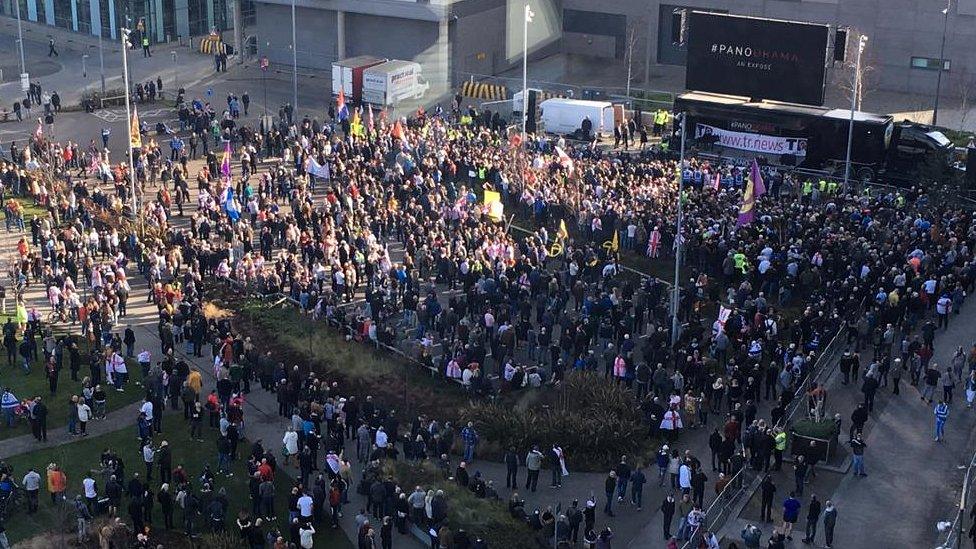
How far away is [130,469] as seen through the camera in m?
32.0

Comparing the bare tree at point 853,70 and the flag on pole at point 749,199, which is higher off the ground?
the bare tree at point 853,70

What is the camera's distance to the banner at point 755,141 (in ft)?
176

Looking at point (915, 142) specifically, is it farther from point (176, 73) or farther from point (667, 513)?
point (176, 73)

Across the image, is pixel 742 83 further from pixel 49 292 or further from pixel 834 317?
pixel 49 292

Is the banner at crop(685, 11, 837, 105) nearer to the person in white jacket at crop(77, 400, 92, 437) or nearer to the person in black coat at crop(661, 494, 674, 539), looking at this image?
the person in black coat at crop(661, 494, 674, 539)

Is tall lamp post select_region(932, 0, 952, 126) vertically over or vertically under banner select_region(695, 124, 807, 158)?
over

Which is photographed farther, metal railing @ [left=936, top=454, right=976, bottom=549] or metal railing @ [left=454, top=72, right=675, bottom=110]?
metal railing @ [left=454, top=72, right=675, bottom=110]

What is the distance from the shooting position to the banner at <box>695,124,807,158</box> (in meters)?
53.8

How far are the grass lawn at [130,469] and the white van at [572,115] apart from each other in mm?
28502

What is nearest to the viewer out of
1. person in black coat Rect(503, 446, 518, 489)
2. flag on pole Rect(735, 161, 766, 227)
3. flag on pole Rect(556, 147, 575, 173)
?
person in black coat Rect(503, 446, 518, 489)

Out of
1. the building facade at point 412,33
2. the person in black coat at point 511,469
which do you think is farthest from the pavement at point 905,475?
the building facade at point 412,33

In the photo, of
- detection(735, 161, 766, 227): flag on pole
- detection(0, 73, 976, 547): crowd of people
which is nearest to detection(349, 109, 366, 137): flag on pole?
detection(0, 73, 976, 547): crowd of people

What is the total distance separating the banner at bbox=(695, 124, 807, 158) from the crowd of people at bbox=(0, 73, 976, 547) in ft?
9.10

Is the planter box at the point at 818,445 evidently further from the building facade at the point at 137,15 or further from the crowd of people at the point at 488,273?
the building facade at the point at 137,15
